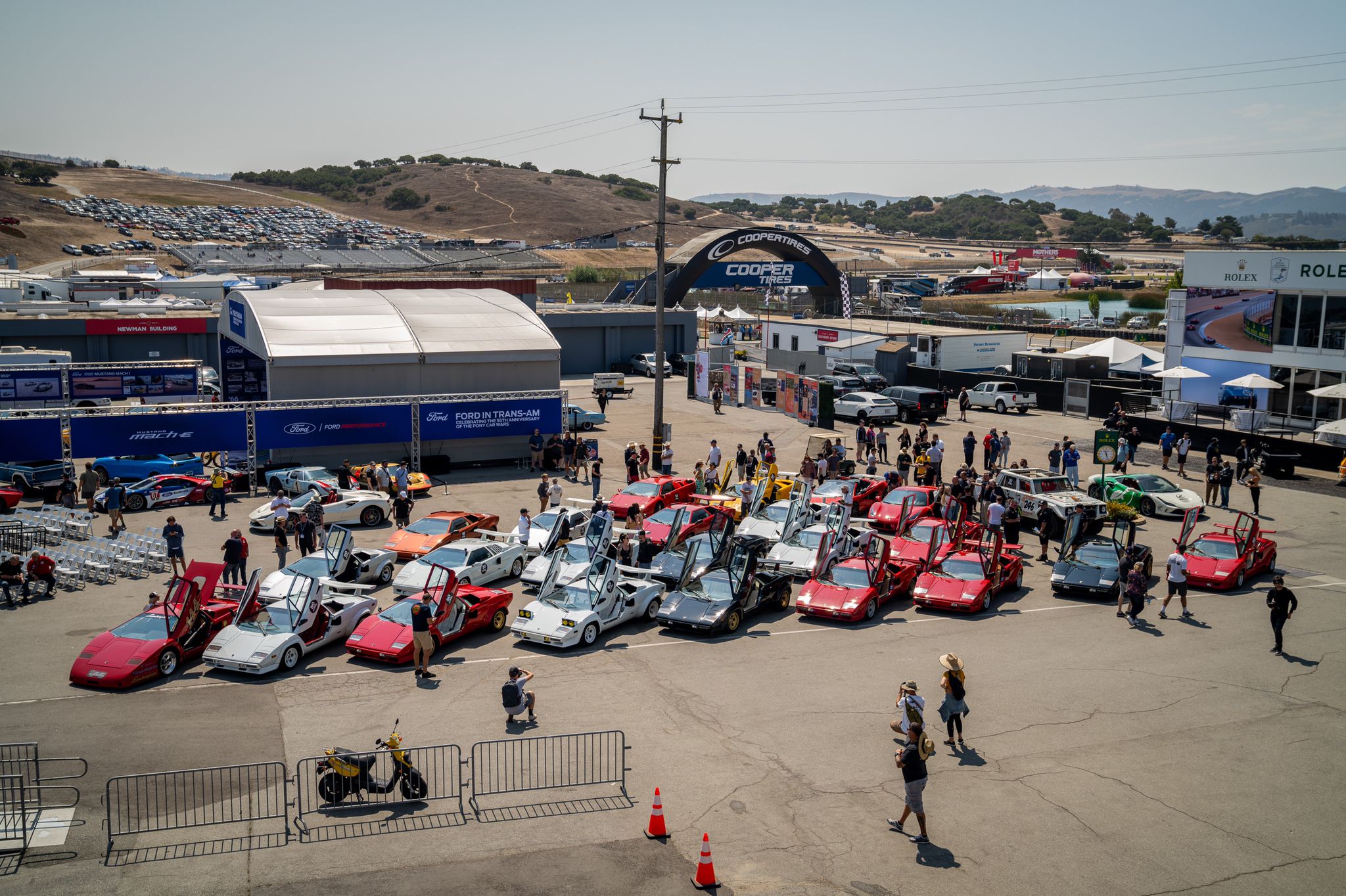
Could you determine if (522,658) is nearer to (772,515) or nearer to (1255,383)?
(772,515)

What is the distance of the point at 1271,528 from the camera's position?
2734 cm

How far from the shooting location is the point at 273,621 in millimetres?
16922

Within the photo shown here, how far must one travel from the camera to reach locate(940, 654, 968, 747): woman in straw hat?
1334 cm

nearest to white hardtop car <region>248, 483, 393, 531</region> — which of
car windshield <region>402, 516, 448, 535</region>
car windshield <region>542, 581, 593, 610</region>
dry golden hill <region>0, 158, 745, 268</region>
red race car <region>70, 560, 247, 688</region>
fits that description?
car windshield <region>402, 516, 448, 535</region>

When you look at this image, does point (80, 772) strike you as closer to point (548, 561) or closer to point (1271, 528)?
point (548, 561)

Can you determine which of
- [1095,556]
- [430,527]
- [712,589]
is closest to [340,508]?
[430,527]

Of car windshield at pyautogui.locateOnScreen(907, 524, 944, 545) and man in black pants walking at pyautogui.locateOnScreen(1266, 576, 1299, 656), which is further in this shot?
car windshield at pyautogui.locateOnScreen(907, 524, 944, 545)

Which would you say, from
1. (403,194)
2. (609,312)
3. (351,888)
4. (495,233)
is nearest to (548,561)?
(351,888)

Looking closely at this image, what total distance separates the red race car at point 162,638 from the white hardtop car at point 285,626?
399 mm

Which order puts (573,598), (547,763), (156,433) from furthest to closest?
(156,433) → (573,598) → (547,763)

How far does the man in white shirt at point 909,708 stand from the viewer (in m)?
11.9

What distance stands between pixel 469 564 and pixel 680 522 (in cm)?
541

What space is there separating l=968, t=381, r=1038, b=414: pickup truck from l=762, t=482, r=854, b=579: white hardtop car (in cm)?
2502

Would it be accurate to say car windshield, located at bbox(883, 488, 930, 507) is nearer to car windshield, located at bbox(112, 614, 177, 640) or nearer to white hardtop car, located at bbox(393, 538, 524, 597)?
white hardtop car, located at bbox(393, 538, 524, 597)
